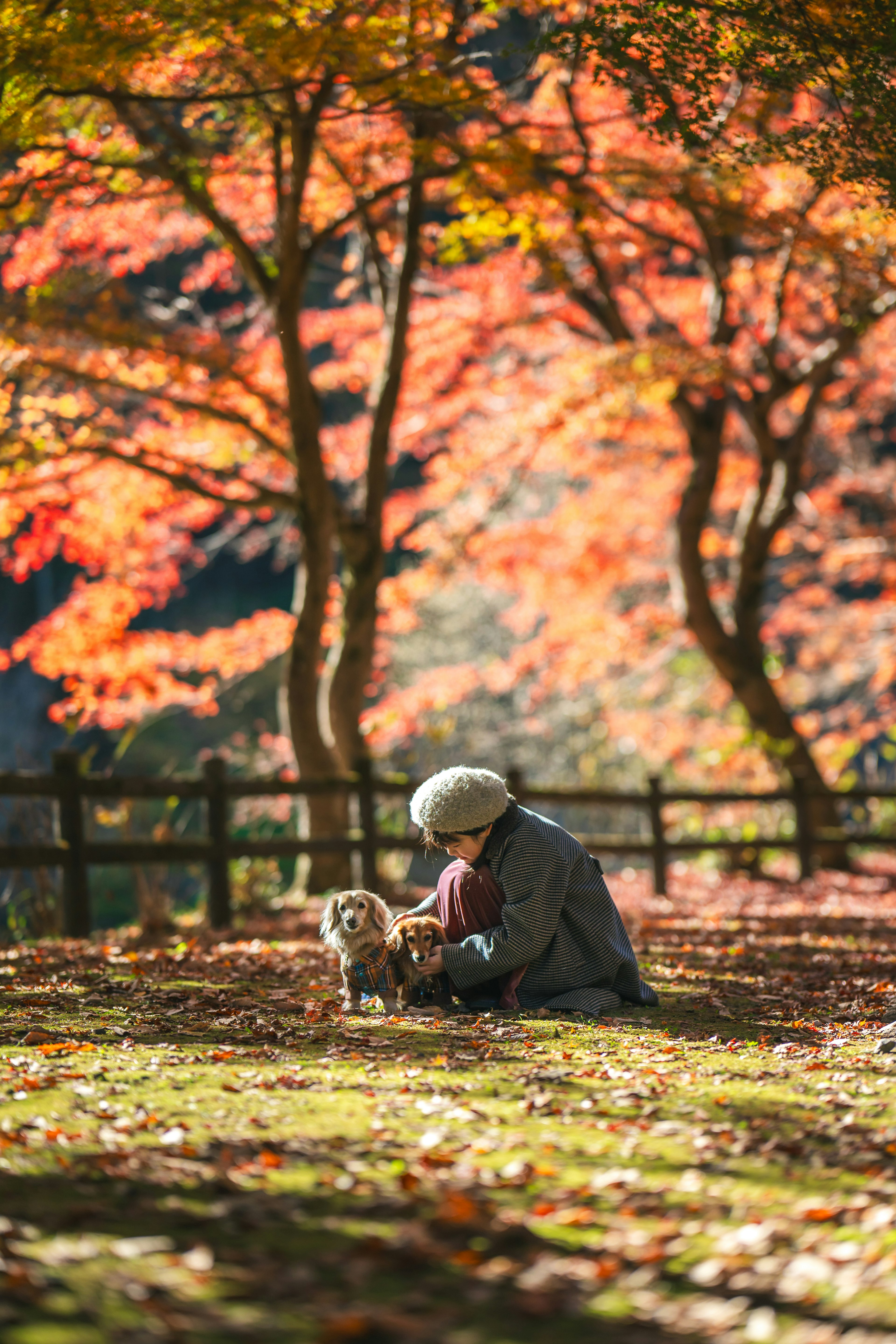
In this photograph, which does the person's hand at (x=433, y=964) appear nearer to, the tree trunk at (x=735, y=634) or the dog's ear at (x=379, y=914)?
the dog's ear at (x=379, y=914)

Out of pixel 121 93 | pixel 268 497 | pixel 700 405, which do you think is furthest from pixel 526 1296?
pixel 700 405

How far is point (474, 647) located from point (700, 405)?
855 centimetres

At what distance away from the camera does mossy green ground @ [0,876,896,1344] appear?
203 cm

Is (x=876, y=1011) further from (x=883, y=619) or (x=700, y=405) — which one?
(x=883, y=619)

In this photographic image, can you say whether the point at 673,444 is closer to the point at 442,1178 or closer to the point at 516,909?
the point at 516,909

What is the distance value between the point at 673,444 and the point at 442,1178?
52.8ft

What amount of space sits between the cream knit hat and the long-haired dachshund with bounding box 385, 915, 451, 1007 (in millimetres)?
402

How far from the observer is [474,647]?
71.3 feet

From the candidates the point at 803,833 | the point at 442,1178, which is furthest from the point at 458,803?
the point at 803,833

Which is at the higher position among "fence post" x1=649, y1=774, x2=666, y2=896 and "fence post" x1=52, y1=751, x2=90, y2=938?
"fence post" x1=52, y1=751, x2=90, y2=938

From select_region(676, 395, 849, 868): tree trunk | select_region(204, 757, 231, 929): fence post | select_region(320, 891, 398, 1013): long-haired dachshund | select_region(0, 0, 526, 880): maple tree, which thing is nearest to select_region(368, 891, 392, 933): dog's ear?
select_region(320, 891, 398, 1013): long-haired dachshund

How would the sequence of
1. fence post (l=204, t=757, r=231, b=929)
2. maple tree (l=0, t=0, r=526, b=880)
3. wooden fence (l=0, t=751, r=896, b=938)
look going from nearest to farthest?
maple tree (l=0, t=0, r=526, b=880)
wooden fence (l=0, t=751, r=896, b=938)
fence post (l=204, t=757, r=231, b=929)

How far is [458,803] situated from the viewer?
453 centimetres

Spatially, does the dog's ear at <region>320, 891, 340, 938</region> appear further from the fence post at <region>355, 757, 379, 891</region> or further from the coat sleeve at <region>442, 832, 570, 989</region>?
the fence post at <region>355, 757, 379, 891</region>
